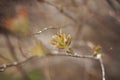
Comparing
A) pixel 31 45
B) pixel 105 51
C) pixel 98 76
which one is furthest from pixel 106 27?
pixel 31 45

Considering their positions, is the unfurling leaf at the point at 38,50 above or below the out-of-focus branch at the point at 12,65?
above

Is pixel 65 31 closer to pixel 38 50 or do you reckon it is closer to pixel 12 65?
pixel 38 50

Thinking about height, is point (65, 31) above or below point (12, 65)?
above

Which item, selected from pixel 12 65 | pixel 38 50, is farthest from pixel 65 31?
pixel 12 65

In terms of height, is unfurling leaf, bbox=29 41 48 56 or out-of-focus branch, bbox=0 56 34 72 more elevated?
unfurling leaf, bbox=29 41 48 56

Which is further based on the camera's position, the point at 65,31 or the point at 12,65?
the point at 65,31

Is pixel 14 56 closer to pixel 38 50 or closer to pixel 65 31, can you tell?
pixel 38 50

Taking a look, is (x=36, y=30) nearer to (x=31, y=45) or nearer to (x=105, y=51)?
(x=31, y=45)

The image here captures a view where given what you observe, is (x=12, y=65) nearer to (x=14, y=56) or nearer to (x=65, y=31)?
(x=14, y=56)
